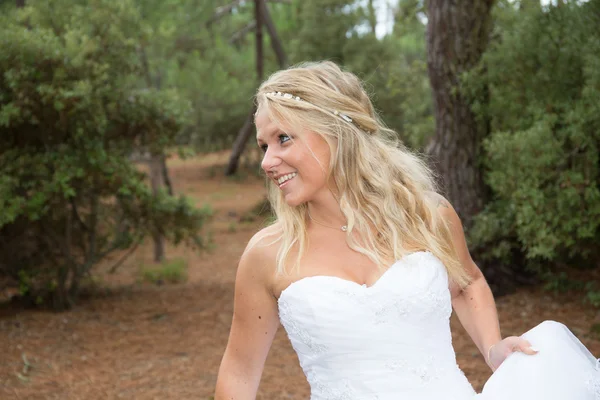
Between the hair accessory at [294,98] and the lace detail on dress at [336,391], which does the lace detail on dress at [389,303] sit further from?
the hair accessory at [294,98]

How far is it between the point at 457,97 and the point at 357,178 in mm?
5875

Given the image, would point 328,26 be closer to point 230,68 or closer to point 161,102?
point 230,68

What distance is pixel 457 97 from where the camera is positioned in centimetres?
830

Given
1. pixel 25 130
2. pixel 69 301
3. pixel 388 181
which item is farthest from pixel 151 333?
pixel 388 181

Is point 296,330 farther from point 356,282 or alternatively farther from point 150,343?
point 150,343

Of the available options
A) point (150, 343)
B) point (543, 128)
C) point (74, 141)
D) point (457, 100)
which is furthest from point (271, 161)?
point (74, 141)

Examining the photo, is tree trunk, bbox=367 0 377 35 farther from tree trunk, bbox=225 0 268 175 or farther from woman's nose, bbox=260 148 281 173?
woman's nose, bbox=260 148 281 173

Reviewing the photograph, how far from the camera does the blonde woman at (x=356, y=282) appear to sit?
246 centimetres

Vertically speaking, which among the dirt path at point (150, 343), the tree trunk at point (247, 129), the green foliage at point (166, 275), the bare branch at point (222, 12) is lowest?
the green foliage at point (166, 275)

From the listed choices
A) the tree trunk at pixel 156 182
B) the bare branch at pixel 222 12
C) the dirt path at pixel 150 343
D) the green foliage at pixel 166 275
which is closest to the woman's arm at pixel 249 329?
the dirt path at pixel 150 343

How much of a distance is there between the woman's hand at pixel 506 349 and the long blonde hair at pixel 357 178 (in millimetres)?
301

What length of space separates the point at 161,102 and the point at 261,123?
6.89 metres

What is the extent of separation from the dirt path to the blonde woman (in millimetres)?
3743

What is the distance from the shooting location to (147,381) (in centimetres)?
673
